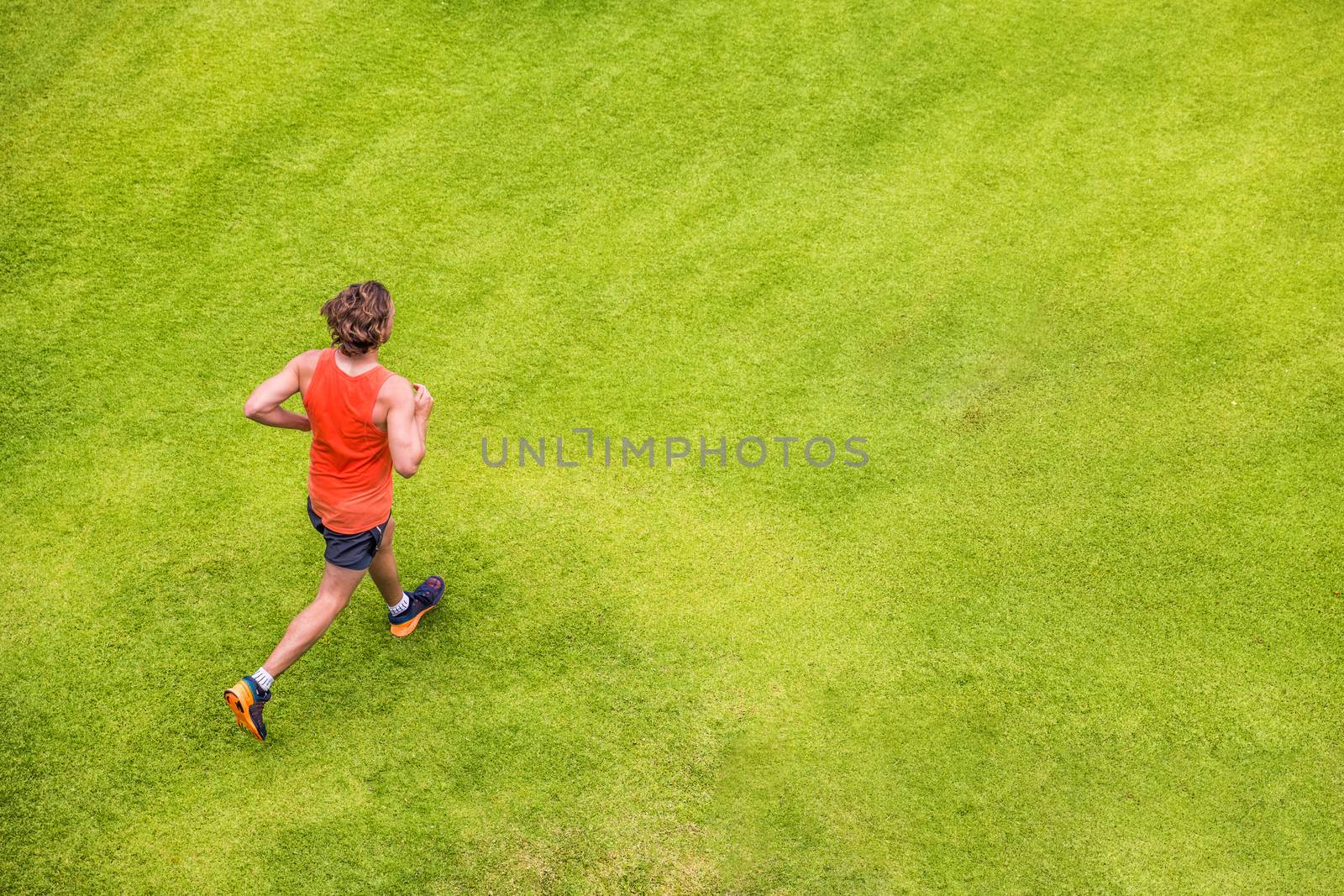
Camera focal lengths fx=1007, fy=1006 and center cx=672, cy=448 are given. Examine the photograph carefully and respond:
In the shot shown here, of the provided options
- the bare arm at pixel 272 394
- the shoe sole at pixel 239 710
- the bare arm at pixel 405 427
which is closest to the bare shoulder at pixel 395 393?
the bare arm at pixel 405 427

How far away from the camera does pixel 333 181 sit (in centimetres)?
602

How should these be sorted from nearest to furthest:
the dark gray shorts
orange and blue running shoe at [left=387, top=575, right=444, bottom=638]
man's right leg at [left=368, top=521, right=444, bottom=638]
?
the dark gray shorts, man's right leg at [left=368, top=521, right=444, bottom=638], orange and blue running shoe at [left=387, top=575, right=444, bottom=638]

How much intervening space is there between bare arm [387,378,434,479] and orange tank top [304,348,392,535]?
64 millimetres

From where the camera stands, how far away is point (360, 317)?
10.9 ft

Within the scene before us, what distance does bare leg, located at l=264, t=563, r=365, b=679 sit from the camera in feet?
12.3

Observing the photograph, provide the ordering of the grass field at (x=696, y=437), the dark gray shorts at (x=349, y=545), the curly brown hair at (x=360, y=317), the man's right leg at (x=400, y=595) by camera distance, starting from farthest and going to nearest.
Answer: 1. the man's right leg at (x=400, y=595)
2. the grass field at (x=696, y=437)
3. the dark gray shorts at (x=349, y=545)
4. the curly brown hair at (x=360, y=317)

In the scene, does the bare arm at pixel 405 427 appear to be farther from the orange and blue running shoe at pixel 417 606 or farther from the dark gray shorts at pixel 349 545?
the orange and blue running shoe at pixel 417 606

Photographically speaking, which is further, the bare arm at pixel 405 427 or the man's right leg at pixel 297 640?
the man's right leg at pixel 297 640

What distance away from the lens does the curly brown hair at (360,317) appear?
3.34 m

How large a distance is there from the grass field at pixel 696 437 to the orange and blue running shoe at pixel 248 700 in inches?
9.3

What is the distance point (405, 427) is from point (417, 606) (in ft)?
3.91

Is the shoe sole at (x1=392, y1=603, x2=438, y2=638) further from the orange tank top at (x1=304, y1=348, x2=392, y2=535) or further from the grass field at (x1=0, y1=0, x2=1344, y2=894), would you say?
the orange tank top at (x1=304, y1=348, x2=392, y2=535)

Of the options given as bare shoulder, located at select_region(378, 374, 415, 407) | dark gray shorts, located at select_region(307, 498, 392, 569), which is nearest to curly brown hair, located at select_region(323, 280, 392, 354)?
bare shoulder, located at select_region(378, 374, 415, 407)

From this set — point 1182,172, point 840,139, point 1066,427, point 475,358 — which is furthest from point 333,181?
point 1182,172
